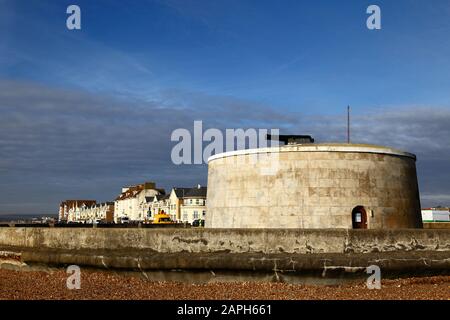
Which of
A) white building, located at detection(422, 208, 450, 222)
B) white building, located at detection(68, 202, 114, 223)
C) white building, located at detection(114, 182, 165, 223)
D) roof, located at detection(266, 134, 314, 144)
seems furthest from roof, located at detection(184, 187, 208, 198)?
roof, located at detection(266, 134, 314, 144)

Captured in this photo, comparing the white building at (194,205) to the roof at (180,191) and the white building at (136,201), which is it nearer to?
the roof at (180,191)

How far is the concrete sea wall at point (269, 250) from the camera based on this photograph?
11195 millimetres

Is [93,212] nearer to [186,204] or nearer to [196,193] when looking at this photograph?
[186,204]

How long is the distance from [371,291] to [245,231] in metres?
3.31

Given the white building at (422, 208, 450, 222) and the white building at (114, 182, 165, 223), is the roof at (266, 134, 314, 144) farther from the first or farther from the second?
the white building at (114, 182, 165, 223)

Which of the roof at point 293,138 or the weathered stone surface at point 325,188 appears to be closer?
the weathered stone surface at point 325,188

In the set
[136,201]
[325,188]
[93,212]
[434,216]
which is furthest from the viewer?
[93,212]

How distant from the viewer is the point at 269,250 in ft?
38.6

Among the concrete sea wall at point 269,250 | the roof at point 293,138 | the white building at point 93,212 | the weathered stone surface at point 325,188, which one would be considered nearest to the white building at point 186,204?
the white building at point 93,212

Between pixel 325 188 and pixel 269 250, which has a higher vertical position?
pixel 325 188

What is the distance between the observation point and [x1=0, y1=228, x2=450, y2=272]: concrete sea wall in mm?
11195

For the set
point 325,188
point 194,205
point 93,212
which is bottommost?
point 93,212

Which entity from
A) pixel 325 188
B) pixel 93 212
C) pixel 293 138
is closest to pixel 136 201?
pixel 93 212
